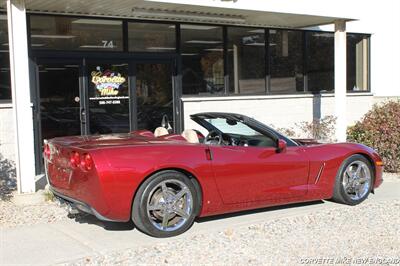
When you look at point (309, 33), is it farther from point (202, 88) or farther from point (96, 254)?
point (96, 254)

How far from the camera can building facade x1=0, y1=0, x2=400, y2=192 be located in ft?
29.6

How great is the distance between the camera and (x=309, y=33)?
1316 centimetres

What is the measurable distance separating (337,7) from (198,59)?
2959mm

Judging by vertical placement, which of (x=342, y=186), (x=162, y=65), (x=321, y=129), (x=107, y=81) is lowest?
(x=342, y=186)

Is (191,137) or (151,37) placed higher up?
(151,37)

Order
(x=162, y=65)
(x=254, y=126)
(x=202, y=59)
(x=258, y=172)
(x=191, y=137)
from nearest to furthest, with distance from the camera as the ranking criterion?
(x=258, y=172) < (x=191, y=137) < (x=254, y=126) < (x=162, y=65) < (x=202, y=59)

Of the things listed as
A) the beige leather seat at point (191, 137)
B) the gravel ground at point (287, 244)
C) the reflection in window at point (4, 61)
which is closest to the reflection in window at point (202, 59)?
the reflection in window at point (4, 61)

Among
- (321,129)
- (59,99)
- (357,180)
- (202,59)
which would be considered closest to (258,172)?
(357,180)

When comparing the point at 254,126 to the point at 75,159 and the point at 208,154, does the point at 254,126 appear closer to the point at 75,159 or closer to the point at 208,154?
the point at 208,154

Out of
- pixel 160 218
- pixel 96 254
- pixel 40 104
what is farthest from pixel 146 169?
pixel 40 104

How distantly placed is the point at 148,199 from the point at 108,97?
509cm

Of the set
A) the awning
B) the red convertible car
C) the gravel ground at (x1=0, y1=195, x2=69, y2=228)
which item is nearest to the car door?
the red convertible car

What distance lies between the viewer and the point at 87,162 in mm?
5230

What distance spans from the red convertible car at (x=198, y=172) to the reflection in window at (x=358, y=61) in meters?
7.49
